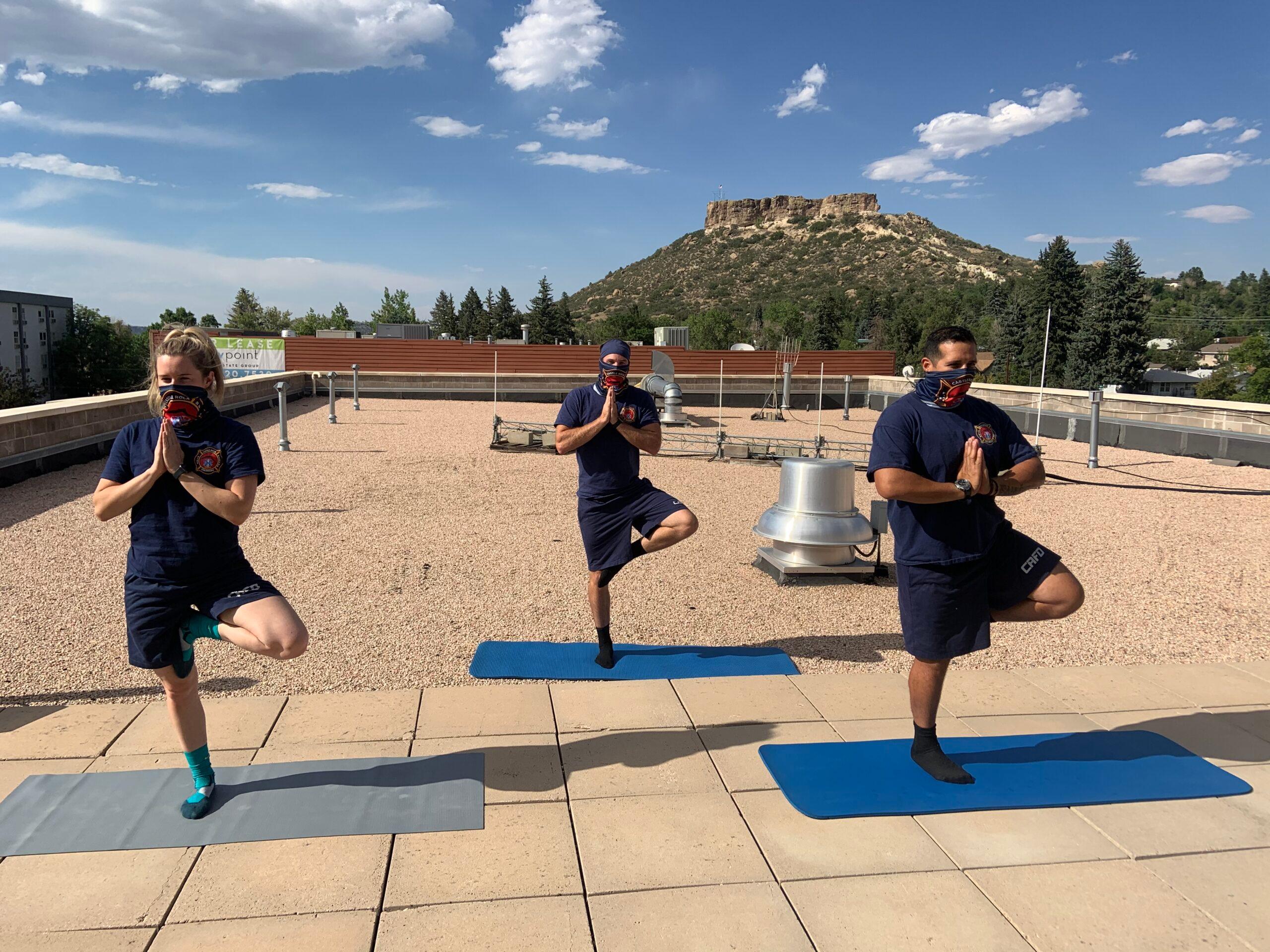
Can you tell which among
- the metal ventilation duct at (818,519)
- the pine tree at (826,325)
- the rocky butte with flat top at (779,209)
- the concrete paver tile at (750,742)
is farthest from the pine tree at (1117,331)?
the rocky butte with flat top at (779,209)

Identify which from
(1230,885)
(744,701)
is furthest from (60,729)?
(1230,885)

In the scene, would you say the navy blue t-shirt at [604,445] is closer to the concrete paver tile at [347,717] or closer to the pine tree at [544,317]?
the concrete paver tile at [347,717]

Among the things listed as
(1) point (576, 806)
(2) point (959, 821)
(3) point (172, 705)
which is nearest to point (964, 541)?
(2) point (959, 821)

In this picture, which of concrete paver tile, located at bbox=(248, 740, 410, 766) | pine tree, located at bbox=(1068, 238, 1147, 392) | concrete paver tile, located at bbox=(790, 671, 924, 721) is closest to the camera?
concrete paver tile, located at bbox=(248, 740, 410, 766)

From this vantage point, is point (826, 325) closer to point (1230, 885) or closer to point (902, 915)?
point (1230, 885)

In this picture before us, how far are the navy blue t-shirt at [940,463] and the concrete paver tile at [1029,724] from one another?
1.14 meters

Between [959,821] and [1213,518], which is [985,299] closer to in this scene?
[1213,518]

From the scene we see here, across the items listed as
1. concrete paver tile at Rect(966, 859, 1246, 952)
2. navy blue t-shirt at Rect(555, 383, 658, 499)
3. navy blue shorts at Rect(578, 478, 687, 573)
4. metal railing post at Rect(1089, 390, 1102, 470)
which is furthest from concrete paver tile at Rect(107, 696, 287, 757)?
metal railing post at Rect(1089, 390, 1102, 470)

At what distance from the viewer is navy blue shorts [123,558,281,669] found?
275 cm

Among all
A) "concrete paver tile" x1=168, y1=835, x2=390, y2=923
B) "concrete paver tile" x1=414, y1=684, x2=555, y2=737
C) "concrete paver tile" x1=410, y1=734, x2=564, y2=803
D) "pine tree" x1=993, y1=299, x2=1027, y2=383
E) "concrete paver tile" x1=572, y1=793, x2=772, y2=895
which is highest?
"pine tree" x1=993, y1=299, x2=1027, y2=383

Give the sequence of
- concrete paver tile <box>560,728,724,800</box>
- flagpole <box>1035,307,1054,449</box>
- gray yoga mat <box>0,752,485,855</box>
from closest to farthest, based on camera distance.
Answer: gray yoga mat <box>0,752,485,855</box>, concrete paver tile <box>560,728,724,800</box>, flagpole <box>1035,307,1054,449</box>

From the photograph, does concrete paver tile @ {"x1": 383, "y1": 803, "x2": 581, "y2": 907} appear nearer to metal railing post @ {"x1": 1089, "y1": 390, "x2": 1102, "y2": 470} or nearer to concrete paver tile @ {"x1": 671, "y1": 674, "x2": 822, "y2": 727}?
concrete paver tile @ {"x1": 671, "y1": 674, "x2": 822, "y2": 727}

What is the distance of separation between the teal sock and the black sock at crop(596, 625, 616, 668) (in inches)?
83.7

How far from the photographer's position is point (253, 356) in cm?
3275
